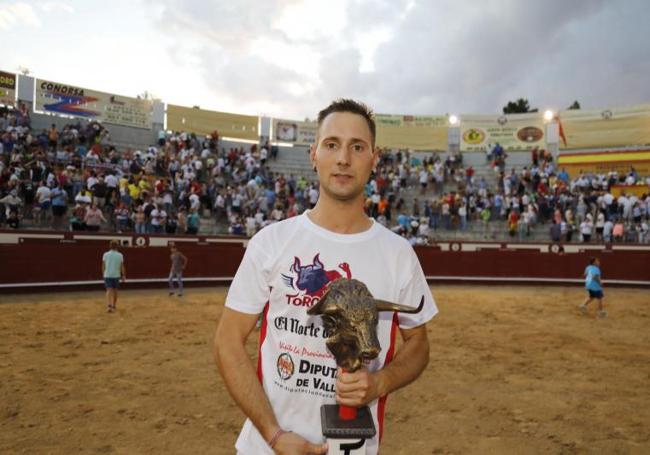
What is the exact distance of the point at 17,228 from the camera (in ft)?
44.2

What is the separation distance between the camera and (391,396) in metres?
5.21

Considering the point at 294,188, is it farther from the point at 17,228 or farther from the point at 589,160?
the point at 589,160

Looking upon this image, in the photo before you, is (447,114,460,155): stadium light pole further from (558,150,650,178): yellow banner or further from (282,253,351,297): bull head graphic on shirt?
(282,253,351,297): bull head graphic on shirt

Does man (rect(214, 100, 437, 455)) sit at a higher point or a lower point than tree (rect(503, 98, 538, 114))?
lower

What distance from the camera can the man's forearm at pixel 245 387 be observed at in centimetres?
145

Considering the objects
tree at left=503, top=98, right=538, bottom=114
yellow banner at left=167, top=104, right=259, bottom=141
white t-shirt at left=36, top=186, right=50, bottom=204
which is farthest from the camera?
tree at left=503, top=98, right=538, bottom=114

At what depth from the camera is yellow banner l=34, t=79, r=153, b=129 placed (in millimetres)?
21000

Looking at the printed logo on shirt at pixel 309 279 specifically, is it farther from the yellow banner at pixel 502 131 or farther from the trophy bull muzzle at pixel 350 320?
the yellow banner at pixel 502 131

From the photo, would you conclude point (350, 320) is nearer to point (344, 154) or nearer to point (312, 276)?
point (312, 276)

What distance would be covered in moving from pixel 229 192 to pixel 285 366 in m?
18.5

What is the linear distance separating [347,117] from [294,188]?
21.1 meters

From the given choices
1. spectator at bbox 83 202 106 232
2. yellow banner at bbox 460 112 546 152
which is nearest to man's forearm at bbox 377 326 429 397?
spectator at bbox 83 202 106 232

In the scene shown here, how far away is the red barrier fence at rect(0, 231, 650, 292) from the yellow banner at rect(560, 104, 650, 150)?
36.2 feet

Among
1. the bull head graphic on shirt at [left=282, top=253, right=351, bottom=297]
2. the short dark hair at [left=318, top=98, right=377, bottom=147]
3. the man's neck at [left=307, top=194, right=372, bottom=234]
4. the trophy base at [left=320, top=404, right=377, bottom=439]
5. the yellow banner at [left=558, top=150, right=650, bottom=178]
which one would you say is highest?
the yellow banner at [left=558, top=150, right=650, bottom=178]
